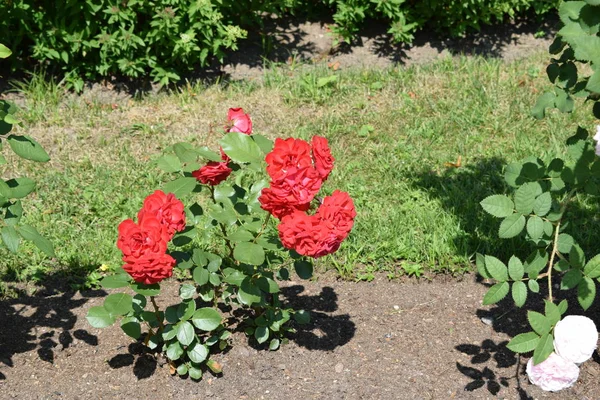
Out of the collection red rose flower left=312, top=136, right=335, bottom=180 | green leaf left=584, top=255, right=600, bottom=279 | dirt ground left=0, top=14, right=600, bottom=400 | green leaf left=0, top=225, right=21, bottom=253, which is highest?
red rose flower left=312, top=136, right=335, bottom=180

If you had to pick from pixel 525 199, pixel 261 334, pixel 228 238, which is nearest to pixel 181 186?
pixel 228 238

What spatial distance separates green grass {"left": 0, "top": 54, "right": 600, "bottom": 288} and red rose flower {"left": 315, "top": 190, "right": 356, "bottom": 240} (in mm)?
1152

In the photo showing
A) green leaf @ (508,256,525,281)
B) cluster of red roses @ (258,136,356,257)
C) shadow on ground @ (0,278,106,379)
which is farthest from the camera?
shadow on ground @ (0,278,106,379)

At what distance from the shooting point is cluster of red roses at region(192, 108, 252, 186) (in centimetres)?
276

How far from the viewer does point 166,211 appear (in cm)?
260

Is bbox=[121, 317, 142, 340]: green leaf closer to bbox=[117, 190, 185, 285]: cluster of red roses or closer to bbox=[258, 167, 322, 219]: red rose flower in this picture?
bbox=[117, 190, 185, 285]: cluster of red roses

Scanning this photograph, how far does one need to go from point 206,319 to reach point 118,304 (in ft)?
1.05

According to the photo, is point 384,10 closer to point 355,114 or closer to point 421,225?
point 355,114

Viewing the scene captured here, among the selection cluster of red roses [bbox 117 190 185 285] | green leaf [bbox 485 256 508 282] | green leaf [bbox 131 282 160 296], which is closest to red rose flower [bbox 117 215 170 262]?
cluster of red roses [bbox 117 190 185 285]

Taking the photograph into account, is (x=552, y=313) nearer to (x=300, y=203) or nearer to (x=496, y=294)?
(x=496, y=294)

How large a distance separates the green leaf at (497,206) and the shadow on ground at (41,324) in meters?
1.56

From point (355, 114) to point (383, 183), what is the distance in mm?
743

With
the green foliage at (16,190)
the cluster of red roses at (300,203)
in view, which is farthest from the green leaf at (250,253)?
the green foliage at (16,190)

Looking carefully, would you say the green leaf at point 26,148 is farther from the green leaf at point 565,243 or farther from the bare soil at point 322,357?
the green leaf at point 565,243
